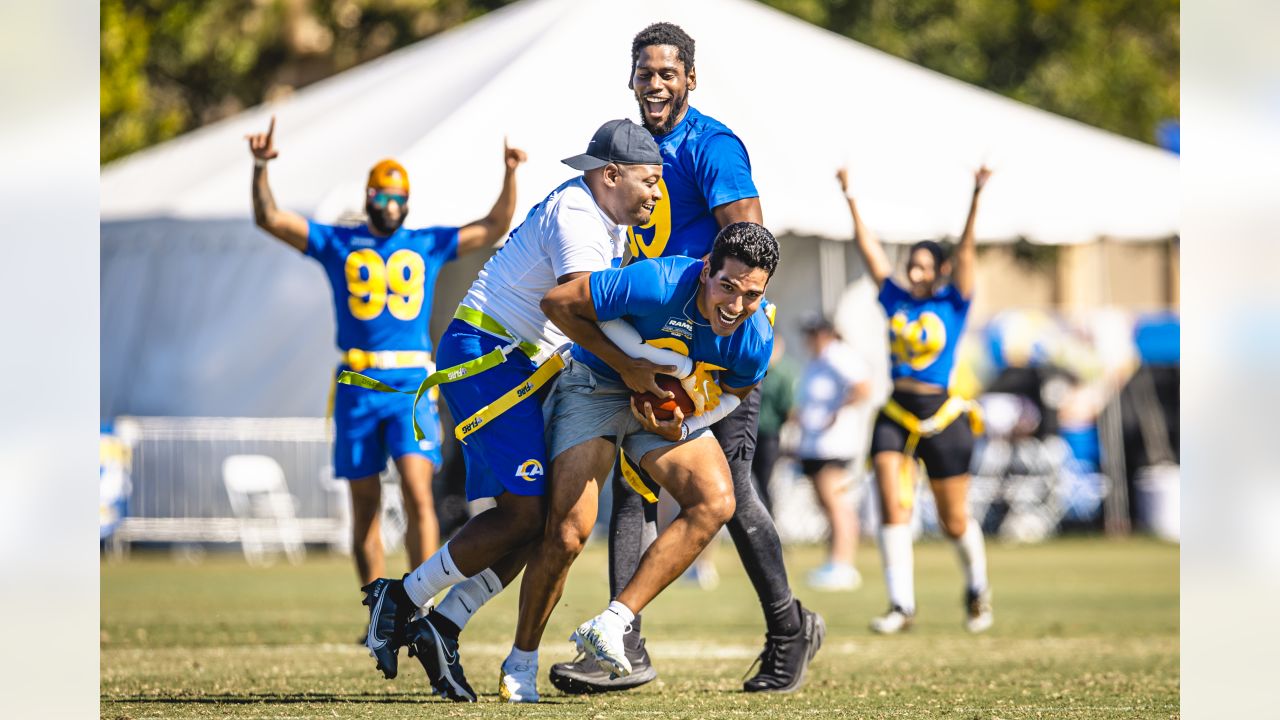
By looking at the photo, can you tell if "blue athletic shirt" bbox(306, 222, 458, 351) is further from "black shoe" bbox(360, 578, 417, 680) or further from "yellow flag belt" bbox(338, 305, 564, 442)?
"black shoe" bbox(360, 578, 417, 680)

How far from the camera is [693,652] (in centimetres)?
798

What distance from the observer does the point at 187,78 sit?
21328 millimetres

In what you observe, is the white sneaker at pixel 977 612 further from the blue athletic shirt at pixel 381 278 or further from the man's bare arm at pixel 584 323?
the man's bare arm at pixel 584 323

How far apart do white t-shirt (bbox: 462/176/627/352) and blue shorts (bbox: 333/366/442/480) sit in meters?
2.16

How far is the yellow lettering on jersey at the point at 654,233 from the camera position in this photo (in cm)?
614

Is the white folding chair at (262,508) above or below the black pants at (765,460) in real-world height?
below

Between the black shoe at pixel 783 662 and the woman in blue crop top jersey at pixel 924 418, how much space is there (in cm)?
270

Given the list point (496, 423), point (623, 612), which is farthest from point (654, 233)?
point (623, 612)

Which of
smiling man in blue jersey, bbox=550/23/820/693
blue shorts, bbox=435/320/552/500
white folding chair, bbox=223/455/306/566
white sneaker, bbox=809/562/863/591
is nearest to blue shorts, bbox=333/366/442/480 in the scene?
smiling man in blue jersey, bbox=550/23/820/693

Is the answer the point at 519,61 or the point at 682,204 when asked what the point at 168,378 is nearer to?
the point at 519,61

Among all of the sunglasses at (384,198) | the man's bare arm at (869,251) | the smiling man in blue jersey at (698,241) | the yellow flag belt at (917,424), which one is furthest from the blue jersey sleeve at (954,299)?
the smiling man in blue jersey at (698,241)

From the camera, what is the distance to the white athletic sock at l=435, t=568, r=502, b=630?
5867 millimetres
